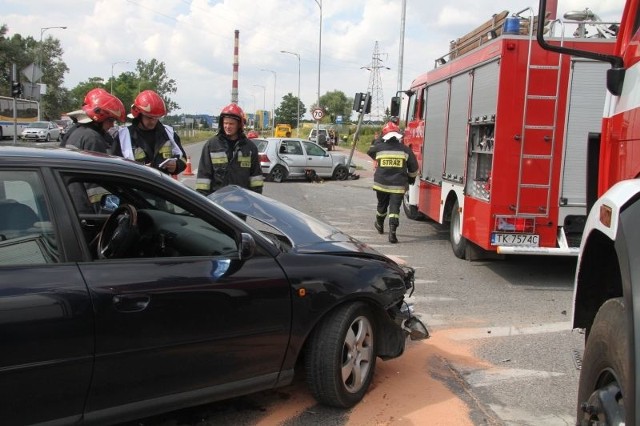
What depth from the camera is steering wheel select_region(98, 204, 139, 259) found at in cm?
285

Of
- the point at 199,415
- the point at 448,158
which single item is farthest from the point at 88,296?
the point at 448,158

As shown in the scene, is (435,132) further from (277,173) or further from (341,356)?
(277,173)

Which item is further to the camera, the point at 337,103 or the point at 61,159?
the point at 337,103

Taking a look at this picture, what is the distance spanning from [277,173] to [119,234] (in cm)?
1755

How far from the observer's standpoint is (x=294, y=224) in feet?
12.3

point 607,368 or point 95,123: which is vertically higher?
point 95,123

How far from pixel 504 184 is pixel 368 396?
3659 millimetres

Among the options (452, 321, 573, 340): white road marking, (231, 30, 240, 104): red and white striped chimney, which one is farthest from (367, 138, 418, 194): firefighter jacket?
(231, 30, 240, 104): red and white striped chimney

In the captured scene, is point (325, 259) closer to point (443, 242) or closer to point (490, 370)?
point (490, 370)

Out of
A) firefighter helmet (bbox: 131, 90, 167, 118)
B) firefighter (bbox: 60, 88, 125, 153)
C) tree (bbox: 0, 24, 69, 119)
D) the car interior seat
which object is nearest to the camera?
the car interior seat

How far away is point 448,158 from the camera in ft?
27.7

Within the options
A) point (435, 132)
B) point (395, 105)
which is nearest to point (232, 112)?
point (435, 132)

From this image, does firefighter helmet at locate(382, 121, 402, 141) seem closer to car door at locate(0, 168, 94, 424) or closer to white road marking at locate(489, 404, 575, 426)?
white road marking at locate(489, 404, 575, 426)

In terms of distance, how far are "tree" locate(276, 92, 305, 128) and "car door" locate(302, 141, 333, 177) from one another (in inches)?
3453
